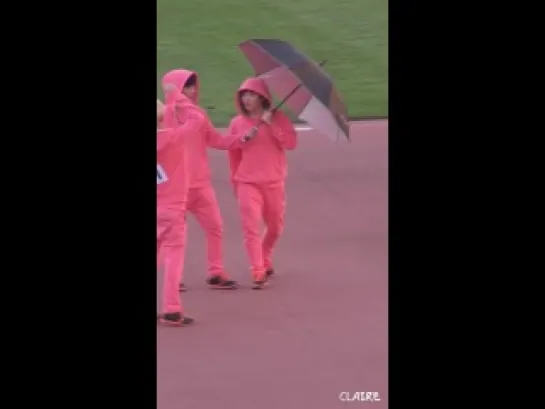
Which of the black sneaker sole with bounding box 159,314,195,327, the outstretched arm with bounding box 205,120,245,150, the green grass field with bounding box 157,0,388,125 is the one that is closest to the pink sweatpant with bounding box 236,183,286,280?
the outstretched arm with bounding box 205,120,245,150

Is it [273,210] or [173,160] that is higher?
[173,160]

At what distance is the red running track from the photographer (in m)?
6.54

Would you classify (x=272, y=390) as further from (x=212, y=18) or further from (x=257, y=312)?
(x=212, y=18)

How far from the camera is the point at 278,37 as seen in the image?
650 inches

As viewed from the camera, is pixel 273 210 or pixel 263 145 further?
pixel 273 210

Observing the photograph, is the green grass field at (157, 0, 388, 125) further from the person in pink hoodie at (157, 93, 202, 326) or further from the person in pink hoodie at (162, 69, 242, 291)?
the person in pink hoodie at (157, 93, 202, 326)

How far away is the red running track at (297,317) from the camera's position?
6.54 meters

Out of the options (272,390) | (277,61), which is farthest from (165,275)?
(277,61)

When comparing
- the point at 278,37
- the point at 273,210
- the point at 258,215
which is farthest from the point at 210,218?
the point at 278,37

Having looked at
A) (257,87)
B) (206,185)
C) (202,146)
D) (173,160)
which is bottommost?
(206,185)

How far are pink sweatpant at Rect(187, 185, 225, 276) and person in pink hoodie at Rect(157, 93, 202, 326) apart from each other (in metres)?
0.71

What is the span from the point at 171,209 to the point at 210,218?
923 mm

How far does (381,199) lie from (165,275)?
404cm

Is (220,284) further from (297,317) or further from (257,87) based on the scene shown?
(257,87)
